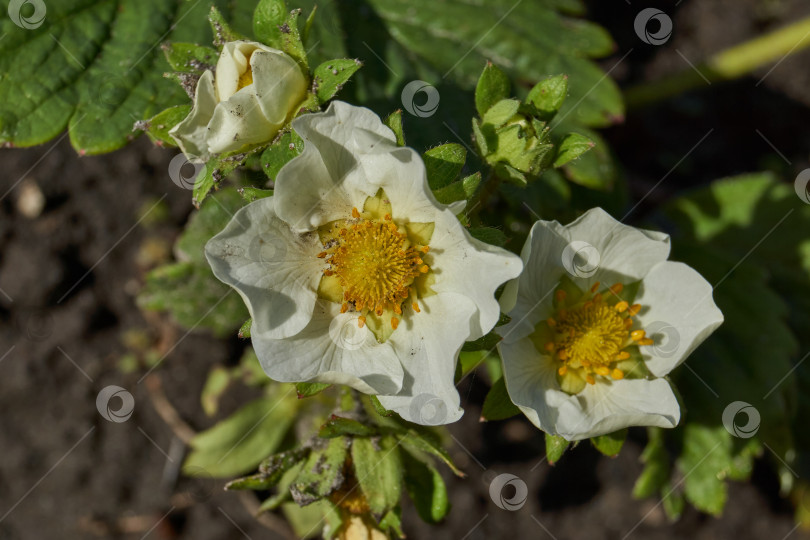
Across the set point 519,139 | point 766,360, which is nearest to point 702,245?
point 766,360

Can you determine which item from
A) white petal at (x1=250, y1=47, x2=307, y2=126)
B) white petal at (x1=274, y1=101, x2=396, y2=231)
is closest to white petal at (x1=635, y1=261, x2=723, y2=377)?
white petal at (x1=274, y1=101, x2=396, y2=231)

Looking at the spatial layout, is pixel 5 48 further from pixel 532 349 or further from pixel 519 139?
pixel 532 349
